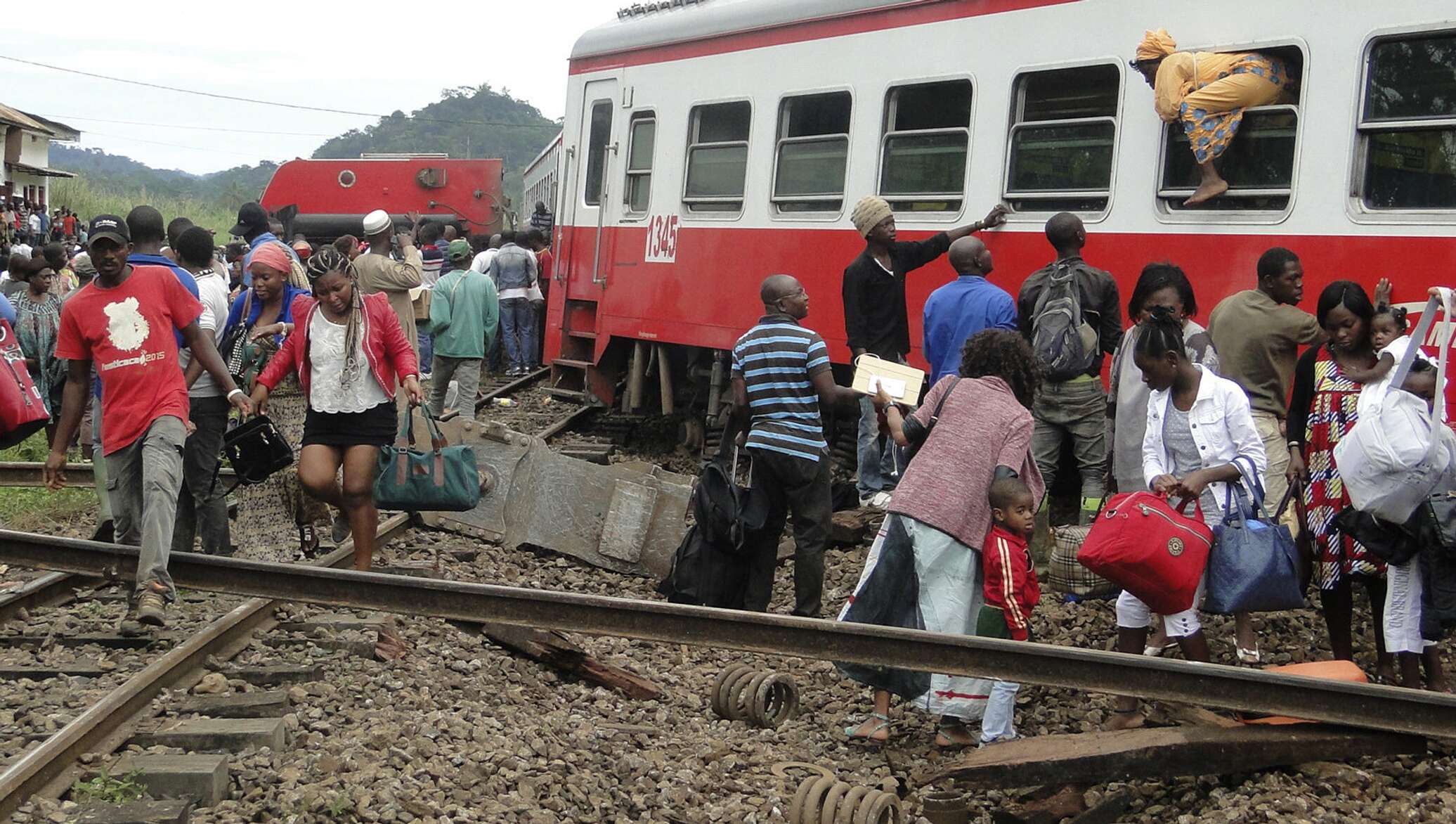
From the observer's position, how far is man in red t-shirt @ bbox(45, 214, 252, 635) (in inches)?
241

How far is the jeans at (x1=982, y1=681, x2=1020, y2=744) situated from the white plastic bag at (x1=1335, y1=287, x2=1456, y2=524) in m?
1.44

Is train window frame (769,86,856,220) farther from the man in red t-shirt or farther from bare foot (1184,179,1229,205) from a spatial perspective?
the man in red t-shirt

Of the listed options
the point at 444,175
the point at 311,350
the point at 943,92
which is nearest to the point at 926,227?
the point at 943,92

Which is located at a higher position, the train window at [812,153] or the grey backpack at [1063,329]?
the train window at [812,153]

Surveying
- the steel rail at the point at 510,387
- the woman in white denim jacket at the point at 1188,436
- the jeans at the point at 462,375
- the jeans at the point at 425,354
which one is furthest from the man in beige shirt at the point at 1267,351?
the jeans at the point at 425,354

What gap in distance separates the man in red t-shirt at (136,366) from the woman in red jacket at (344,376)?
22.5 inches

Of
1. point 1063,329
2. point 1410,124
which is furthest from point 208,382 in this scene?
point 1410,124

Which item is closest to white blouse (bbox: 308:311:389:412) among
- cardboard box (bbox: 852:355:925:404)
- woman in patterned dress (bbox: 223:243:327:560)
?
woman in patterned dress (bbox: 223:243:327:560)

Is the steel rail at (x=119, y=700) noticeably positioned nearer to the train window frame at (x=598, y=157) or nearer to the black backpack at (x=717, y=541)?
the black backpack at (x=717, y=541)

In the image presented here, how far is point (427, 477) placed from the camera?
7219 millimetres

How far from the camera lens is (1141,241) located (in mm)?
7973

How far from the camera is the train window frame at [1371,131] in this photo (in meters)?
6.78

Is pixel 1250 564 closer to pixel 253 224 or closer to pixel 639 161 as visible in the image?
pixel 253 224

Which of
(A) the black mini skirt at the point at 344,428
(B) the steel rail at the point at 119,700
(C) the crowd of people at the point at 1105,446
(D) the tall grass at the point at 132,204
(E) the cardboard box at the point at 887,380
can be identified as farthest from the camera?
(D) the tall grass at the point at 132,204
